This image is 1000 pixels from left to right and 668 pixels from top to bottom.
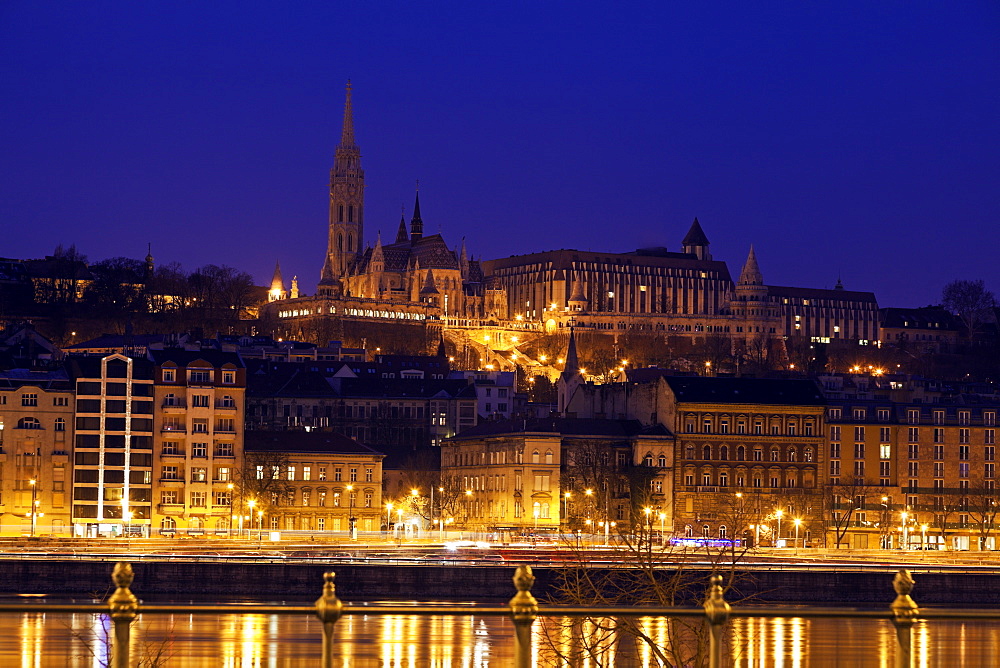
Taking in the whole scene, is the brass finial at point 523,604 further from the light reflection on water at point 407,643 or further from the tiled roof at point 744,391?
the tiled roof at point 744,391

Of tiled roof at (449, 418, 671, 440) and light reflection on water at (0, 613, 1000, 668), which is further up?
tiled roof at (449, 418, 671, 440)

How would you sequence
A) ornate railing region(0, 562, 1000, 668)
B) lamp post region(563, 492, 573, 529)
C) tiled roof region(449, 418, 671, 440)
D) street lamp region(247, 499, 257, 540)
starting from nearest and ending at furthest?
ornate railing region(0, 562, 1000, 668), street lamp region(247, 499, 257, 540), lamp post region(563, 492, 573, 529), tiled roof region(449, 418, 671, 440)

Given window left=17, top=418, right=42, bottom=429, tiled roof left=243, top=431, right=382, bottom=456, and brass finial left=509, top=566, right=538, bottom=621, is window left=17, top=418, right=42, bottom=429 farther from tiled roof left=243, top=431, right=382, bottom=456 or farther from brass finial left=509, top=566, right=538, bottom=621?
brass finial left=509, top=566, right=538, bottom=621

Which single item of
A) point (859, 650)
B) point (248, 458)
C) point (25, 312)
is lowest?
point (859, 650)

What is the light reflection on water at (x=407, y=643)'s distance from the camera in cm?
4919

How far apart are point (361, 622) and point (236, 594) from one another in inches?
210

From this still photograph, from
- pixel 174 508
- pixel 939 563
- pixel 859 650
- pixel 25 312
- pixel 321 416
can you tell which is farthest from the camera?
pixel 25 312

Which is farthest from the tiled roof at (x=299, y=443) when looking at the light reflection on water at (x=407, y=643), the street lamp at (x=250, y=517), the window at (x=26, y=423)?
the light reflection on water at (x=407, y=643)

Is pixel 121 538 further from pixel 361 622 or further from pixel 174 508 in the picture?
pixel 361 622

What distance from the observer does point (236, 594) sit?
64812mm

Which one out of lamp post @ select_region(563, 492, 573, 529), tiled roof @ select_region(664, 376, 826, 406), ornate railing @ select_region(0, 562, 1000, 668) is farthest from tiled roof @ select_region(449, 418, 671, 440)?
ornate railing @ select_region(0, 562, 1000, 668)

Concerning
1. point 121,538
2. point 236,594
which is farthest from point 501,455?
point 236,594

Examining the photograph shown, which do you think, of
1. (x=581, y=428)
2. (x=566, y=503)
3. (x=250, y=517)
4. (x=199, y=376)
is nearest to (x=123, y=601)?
(x=250, y=517)

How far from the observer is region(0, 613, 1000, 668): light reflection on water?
161 feet
